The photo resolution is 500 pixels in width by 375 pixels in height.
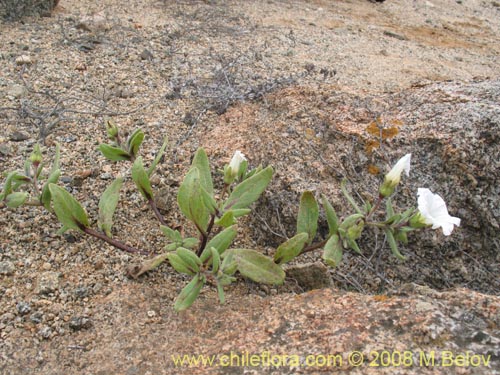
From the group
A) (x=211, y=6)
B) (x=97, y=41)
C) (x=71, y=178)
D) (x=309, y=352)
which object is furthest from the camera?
(x=211, y=6)

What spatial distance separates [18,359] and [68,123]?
4.42 ft

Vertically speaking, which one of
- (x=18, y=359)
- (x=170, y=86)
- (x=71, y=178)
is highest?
(x=170, y=86)

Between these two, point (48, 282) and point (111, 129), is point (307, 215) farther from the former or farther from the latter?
point (48, 282)

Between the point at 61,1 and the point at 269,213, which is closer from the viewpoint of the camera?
the point at 269,213

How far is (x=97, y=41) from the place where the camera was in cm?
328

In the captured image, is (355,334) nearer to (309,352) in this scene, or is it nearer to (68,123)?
(309,352)

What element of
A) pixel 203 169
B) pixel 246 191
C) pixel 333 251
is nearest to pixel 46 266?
pixel 203 169

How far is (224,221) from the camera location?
1631 mm

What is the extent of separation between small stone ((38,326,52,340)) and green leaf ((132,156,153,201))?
555mm

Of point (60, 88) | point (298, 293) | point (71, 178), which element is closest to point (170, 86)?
point (60, 88)

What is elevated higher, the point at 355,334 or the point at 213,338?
the point at 355,334

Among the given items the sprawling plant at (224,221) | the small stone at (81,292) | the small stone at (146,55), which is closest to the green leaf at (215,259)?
the sprawling plant at (224,221)

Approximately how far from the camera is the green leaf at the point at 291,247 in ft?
5.43

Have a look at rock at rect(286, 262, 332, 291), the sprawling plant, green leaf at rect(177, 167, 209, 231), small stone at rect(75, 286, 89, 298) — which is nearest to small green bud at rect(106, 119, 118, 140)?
the sprawling plant
